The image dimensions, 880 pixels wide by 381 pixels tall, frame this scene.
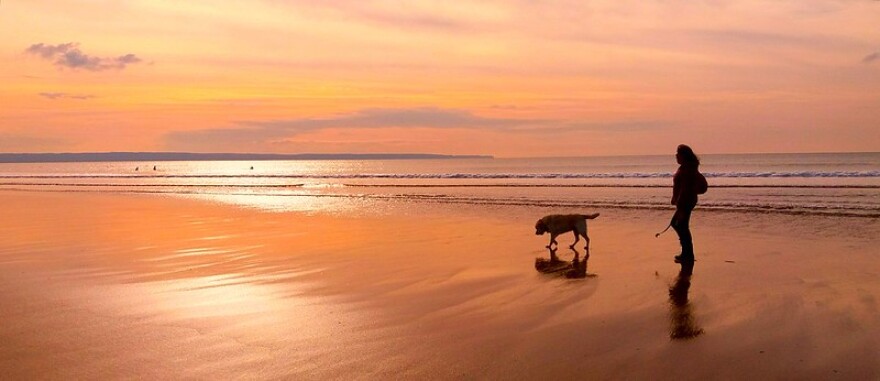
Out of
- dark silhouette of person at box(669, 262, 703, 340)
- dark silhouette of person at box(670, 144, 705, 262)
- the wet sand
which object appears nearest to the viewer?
the wet sand

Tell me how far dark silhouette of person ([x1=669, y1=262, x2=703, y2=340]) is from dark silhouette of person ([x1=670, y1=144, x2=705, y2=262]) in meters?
1.12

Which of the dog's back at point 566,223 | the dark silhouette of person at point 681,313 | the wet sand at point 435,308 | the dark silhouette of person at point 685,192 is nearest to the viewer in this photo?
the wet sand at point 435,308

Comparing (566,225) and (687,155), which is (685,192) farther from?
(566,225)

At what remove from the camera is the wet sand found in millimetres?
4852

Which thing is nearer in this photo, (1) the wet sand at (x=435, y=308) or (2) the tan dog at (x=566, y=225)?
(1) the wet sand at (x=435, y=308)

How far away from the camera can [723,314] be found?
6.29m

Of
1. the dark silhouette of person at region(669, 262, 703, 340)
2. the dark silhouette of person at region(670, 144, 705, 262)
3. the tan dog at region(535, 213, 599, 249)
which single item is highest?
the dark silhouette of person at region(670, 144, 705, 262)

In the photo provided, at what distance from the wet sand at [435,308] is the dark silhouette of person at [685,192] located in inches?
15.7

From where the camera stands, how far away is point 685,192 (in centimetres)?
988

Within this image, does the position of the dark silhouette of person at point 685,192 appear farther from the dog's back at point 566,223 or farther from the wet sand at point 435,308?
the dog's back at point 566,223

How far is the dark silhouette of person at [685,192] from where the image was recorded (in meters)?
9.51

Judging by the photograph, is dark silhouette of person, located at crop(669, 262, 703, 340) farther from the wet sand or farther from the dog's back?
the dog's back

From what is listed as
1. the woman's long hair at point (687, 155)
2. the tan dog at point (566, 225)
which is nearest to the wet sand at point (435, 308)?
the tan dog at point (566, 225)

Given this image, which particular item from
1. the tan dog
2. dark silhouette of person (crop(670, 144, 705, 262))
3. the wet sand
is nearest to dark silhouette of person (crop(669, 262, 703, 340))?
the wet sand
